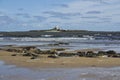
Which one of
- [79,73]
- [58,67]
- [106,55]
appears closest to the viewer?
[79,73]

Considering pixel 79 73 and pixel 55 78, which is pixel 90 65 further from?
pixel 55 78

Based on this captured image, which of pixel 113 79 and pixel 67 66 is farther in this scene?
pixel 67 66

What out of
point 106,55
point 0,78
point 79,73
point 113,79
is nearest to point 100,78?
point 113,79

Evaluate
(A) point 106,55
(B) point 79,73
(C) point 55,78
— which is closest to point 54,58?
(A) point 106,55

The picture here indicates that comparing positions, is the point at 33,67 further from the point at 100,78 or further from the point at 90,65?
the point at 100,78

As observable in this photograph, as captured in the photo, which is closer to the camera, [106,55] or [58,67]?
[58,67]

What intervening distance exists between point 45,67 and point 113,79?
512 centimetres

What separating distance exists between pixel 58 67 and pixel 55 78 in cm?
382

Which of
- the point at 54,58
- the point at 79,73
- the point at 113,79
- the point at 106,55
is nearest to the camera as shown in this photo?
the point at 113,79

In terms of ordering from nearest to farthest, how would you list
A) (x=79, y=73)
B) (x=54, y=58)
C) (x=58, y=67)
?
(x=79, y=73) < (x=58, y=67) < (x=54, y=58)

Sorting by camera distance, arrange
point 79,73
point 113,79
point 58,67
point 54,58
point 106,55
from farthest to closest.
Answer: point 106,55, point 54,58, point 58,67, point 79,73, point 113,79

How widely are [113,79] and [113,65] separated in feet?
16.3

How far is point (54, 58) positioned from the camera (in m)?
22.1

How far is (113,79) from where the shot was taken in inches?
522
